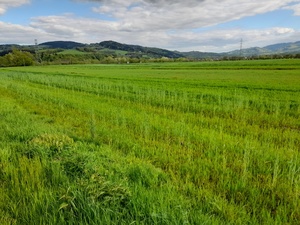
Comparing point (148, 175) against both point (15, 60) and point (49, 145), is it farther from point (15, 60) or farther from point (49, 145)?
point (15, 60)

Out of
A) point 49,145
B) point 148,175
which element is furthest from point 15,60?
point 148,175

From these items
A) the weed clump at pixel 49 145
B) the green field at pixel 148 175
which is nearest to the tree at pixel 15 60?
the green field at pixel 148 175

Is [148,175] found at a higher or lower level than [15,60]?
lower

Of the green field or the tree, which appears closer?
the green field

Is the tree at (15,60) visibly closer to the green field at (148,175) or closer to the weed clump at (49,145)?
the green field at (148,175)

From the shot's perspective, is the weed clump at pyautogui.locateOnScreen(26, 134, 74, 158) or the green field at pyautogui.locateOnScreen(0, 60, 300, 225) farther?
the weed clump at pyautogui.locateOnScreen(26, 134, 74, 158)

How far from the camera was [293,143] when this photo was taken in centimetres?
740

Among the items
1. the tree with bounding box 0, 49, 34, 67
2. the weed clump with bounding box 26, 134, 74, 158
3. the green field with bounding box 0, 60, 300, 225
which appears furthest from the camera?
the tree with bounding box 0, 49, 34, 67

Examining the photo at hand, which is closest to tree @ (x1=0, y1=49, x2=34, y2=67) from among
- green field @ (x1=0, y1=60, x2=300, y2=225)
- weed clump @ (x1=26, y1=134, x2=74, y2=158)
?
green field @ (x1=0, y1=60, x2=300, y2=225)

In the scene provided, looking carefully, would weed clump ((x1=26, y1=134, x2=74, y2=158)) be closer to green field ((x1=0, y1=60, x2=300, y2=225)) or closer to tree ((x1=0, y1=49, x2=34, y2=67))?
green field ((x1=0, y1=60, x2=300, y2=225))

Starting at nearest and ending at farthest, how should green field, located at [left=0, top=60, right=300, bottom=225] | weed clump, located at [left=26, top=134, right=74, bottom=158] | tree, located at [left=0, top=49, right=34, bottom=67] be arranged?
green field, located at [left=0, top=60, right=300, bottom=225] < weed clump, located at [left=26, top=134, right=74, bottom=158] < tree, located at [left=0, top=49, right=34, bottom=67]

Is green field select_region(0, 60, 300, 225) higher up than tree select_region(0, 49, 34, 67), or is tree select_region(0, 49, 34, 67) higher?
tree select_region(0, 49, 34, 67)

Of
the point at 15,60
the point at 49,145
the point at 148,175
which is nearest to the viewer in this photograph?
the point at 148,175

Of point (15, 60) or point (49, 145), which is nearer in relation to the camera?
point (49, 145)
